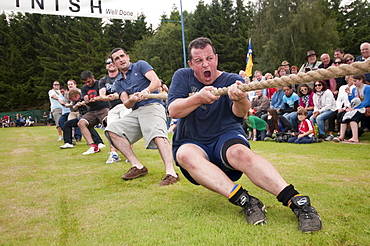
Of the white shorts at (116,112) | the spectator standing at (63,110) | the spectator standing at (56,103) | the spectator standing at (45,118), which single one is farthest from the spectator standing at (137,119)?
the spectator standing at (45,118)

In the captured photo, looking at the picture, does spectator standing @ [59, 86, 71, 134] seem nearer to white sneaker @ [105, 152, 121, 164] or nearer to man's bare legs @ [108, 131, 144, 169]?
white sneaker @ [105, 152, 121, 164]

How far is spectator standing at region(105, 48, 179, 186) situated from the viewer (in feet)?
13.2

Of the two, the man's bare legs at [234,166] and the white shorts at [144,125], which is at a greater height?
the white shorts at [144,125]

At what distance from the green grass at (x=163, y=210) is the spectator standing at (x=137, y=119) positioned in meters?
0.36

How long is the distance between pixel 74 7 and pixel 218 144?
12.2 m

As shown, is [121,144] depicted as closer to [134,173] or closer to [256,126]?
[134,173]

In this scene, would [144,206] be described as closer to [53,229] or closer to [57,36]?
[53,229]

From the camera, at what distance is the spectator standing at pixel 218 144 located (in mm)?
2201

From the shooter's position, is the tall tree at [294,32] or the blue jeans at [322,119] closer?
the blue jeans at [322,119]

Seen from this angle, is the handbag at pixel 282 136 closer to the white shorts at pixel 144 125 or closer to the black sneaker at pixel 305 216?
the white shorts at pixel 144 125

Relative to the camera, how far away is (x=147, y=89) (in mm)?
4141

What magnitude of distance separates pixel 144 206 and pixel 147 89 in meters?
1.86

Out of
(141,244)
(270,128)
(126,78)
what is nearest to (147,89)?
(126,78)

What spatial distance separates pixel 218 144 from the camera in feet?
8.60
